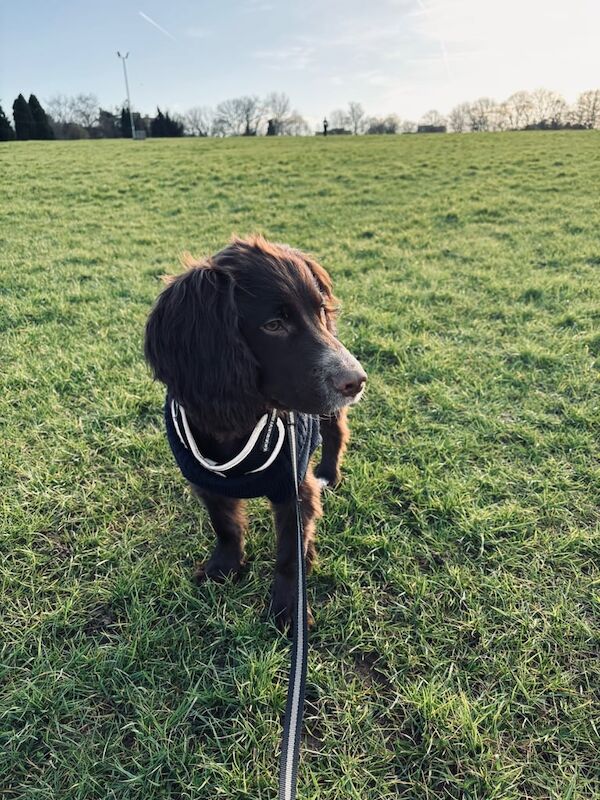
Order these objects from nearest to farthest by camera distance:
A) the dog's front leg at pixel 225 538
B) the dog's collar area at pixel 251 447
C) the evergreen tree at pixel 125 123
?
the dog's collar area at pixel 251 447, the dog's front leg at pixel 225 538, the evergreen tree at pixel 125 123

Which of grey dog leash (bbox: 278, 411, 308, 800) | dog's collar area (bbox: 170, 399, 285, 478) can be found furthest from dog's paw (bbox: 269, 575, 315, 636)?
dog's collar area (bbox: 170, 399, 285, 478)

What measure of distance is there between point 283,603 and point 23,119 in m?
51.5

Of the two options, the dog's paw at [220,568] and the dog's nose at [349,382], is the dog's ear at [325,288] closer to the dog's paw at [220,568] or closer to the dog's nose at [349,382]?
the dog's nose at [349,382]

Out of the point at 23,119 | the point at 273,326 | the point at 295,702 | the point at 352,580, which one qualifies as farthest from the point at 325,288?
the point at 23,119

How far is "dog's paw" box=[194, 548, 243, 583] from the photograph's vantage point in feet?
7.58

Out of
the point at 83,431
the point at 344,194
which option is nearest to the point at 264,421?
the point at 83,431

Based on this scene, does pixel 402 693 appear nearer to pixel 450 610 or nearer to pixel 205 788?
pixel 450 610

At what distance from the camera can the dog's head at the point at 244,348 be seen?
5.77 feet

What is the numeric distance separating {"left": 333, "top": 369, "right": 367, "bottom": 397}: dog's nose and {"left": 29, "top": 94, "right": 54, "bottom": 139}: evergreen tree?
51.5 meters

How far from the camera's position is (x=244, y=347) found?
178 cm

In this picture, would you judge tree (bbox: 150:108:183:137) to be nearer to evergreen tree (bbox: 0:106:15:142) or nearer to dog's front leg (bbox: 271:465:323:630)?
evergreen tree (bbox: 0:106:15:142)

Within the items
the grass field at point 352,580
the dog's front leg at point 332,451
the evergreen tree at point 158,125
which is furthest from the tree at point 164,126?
the dog's front leg at point 332,451

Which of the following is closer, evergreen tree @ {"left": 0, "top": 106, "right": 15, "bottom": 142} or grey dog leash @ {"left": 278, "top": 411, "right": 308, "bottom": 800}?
grey dog leash @ {"left": 278, "top": 411, "right": 308, "bottom": 800}

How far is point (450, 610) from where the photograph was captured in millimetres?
2186
